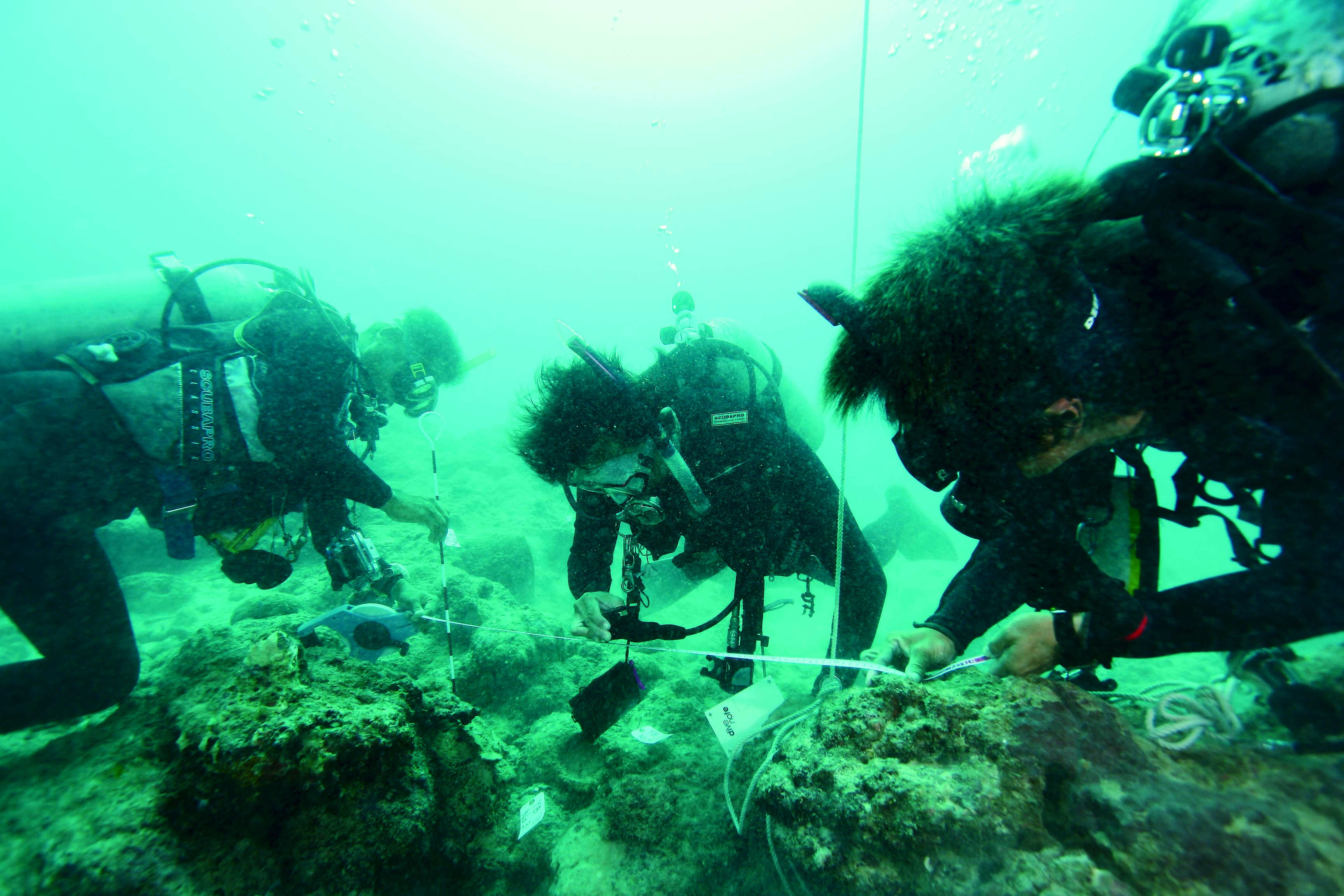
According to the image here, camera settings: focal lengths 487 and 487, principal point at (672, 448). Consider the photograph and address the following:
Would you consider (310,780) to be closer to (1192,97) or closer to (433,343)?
(1192,97)

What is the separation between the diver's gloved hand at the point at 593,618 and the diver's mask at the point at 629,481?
587 millimetres

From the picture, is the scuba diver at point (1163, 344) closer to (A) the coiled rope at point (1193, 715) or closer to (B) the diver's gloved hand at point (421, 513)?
(A) the coiled rope at point (1193, 715)

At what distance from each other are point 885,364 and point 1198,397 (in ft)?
2.77

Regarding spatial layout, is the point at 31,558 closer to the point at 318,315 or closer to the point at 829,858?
the point at 318,315

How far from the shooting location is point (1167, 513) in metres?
1.86

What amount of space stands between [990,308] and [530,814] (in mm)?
2739

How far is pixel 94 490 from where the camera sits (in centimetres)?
272

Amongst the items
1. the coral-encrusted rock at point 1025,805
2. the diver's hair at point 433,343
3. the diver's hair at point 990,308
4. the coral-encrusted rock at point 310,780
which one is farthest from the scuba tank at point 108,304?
the coral-encrusted rock at point 1025,805

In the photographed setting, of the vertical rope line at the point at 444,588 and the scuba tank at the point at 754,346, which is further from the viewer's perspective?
the scuba tank at the point at 754,346

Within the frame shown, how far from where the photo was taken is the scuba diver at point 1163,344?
1.19 meters

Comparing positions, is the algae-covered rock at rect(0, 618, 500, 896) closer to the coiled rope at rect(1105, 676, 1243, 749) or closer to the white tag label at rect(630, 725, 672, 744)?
the white tag label at rect(630, 725, 672, 744)

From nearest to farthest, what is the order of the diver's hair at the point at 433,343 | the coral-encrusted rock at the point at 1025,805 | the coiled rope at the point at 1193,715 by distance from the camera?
the coral-encrusted rock at the point at 1025,805
the coiled rope at the point at 1193,715
the diver's hair at the point at 433,343

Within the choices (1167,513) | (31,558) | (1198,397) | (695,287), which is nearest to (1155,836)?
(1198,397)

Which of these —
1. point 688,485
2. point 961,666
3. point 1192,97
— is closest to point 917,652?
point 961,666
